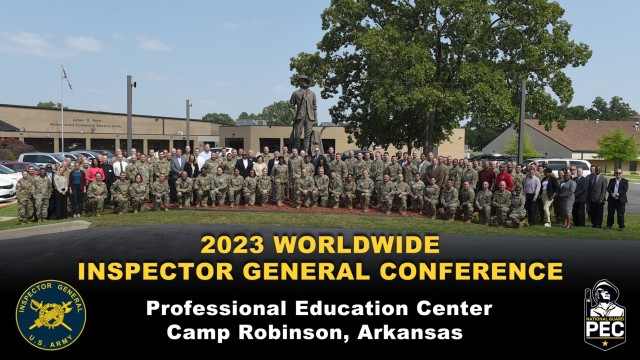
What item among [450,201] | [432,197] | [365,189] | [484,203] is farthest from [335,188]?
[484,203]

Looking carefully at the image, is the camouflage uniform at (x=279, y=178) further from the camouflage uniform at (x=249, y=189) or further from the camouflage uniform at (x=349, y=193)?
the camouflage uniform at (x=349, y=193)

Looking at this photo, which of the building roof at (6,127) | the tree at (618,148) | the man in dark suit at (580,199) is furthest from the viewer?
the tree at (618,148)

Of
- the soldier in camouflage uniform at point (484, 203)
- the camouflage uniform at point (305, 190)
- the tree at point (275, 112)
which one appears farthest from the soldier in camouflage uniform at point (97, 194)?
the tree at point (275, 112)

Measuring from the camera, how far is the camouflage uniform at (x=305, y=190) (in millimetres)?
16031

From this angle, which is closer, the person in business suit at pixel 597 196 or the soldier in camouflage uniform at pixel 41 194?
the soldier in camouflage uniform at pixel 41 194

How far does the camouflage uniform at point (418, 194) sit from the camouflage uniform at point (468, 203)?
1.33 m

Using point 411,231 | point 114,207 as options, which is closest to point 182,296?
point 411,231

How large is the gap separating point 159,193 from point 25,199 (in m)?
3.54

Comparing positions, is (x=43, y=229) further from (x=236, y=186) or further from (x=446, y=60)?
(x=446, y=60)

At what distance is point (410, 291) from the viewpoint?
7.70m

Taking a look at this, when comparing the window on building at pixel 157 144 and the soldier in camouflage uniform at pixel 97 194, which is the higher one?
the window on building at pixel 157 144

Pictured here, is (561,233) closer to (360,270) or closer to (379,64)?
(360,270)

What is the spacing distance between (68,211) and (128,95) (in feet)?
23.5

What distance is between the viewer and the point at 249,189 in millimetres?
16188
